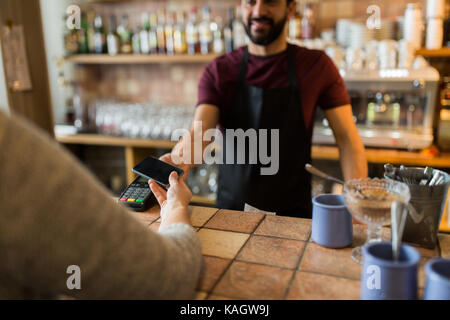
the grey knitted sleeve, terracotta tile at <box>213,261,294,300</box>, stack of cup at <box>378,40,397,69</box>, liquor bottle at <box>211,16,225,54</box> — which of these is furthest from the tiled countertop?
liquor bottle at <box>211,16,225,54</box>

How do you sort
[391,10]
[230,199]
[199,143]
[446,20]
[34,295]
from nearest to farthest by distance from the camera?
[34,295] < [199,143] < [230,199] < [446,20] < [391,10]

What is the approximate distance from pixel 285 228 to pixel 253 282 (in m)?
0.28

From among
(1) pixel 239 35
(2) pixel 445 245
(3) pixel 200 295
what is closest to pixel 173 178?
(3) pixel 200 295

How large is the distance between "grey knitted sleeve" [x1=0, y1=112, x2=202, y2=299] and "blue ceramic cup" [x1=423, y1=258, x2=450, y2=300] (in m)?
Result: 0.45

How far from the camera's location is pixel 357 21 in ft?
9.04

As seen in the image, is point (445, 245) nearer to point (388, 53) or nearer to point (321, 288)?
point (321, 288)

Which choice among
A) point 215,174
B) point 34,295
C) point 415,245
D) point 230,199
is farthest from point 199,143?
point 215,174

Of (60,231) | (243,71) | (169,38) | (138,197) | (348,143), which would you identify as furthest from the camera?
(169,38)

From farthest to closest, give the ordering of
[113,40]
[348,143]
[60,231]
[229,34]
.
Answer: [113,40] < [229,34] < [348,143] < [60,231]

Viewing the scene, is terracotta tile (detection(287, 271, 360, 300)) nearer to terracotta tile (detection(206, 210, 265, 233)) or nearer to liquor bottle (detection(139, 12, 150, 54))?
terracotta tile (detection(206, 210, 265, 233))

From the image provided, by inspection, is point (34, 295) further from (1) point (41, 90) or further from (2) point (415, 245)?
(1) point (41, 90)

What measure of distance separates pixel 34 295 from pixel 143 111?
8.18 ft

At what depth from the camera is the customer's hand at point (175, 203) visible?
0.89 m

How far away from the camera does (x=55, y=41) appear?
140 inches
